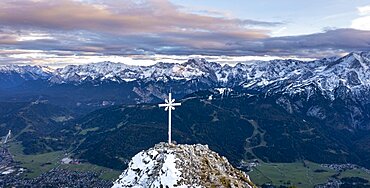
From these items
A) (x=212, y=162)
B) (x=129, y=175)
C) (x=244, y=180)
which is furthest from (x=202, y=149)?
(x=129, y=175)

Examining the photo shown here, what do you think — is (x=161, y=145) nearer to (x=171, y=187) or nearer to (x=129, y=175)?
(x=129, y=175)

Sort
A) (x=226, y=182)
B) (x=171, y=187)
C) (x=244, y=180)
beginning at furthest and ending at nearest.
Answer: (x=244, y=180) → (x=226, y=182) → (x=171, y=187)

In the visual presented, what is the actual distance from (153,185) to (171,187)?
3.99 m

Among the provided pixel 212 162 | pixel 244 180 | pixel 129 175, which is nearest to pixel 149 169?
pixel 129 175

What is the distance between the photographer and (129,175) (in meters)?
99.5

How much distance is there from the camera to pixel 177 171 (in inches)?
3679

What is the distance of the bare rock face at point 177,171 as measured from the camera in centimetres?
9225

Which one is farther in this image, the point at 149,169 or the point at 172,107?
the point at 172,107

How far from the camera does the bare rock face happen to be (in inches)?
3632

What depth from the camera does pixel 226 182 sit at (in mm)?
96562

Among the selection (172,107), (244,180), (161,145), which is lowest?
(244,180)

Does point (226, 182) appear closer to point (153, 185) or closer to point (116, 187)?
point (153, 185)

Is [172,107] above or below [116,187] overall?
above

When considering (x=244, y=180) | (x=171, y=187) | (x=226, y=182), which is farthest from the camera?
(x=244, y=180)
